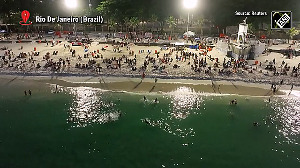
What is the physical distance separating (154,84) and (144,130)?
1281cm

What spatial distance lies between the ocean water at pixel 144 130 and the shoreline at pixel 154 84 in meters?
1.74

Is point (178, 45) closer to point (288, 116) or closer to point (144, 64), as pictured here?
point (144, 64)

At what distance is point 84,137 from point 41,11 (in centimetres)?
6704

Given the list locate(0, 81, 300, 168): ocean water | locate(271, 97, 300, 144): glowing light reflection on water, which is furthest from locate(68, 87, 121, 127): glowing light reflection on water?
locate(271, 97, 300, 144): glowing light reflection on water

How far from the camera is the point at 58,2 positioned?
8112 centimetres

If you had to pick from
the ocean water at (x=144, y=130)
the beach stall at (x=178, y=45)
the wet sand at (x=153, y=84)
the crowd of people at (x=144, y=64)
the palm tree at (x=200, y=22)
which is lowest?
the ocean water at (x=144, y=130)

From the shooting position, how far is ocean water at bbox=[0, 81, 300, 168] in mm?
23703

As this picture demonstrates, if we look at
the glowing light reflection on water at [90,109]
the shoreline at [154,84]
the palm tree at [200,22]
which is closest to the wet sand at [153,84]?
the shoreline at [154,84]

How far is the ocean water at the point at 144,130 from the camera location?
2370 cm

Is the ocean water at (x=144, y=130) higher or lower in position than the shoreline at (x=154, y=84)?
lower

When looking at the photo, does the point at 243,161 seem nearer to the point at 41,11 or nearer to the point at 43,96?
the point at 43,96

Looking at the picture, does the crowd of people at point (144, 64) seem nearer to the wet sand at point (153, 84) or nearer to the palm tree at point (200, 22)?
the wet sand at point (153, 84)

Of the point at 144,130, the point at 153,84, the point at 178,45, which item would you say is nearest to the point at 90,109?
the point at 144,130

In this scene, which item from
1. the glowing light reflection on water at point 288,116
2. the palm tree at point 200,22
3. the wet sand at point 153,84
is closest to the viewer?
the glowing light reflection on water at point 288,116
